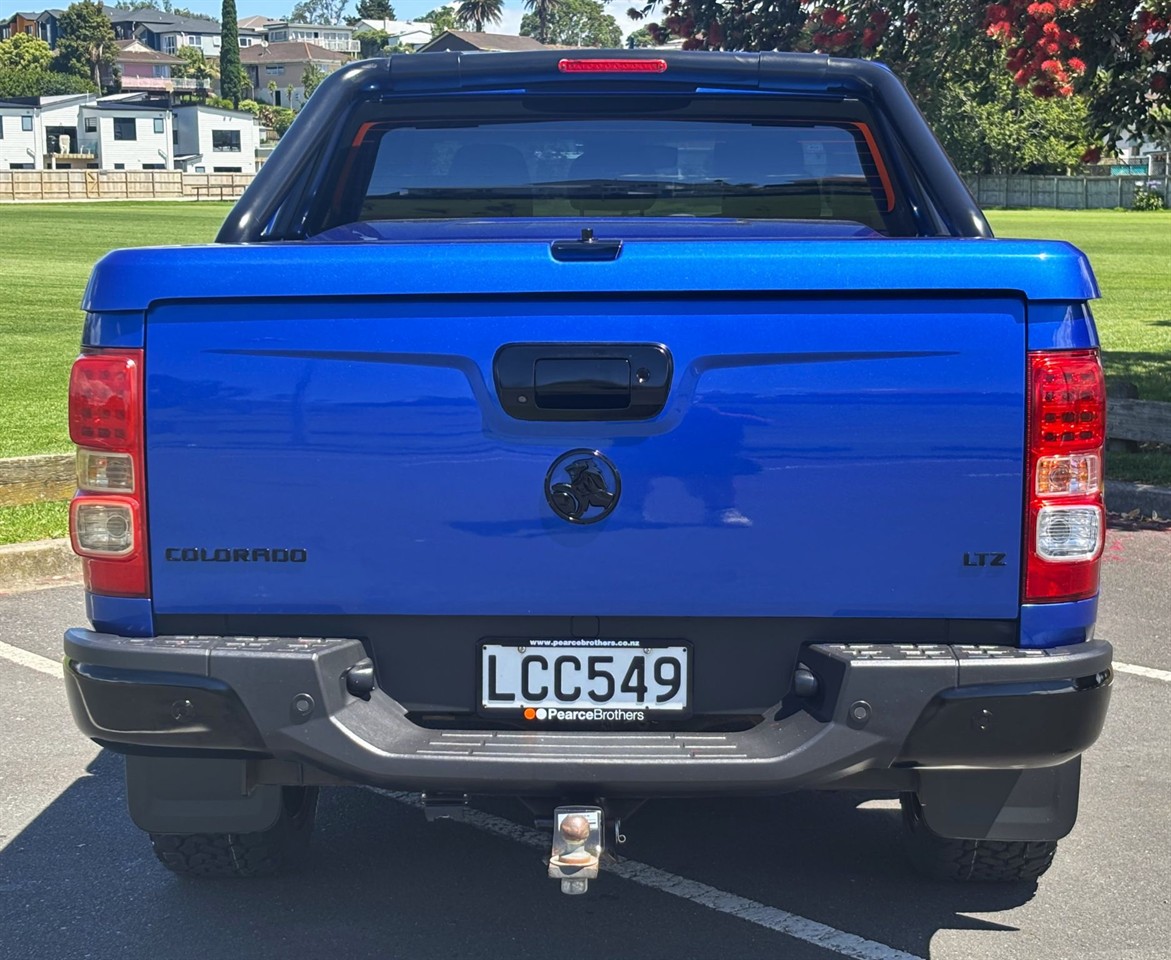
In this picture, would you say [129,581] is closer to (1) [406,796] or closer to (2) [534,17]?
(1) [406,796]

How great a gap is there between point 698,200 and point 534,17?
7213 inches

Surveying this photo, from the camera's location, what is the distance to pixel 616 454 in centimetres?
332

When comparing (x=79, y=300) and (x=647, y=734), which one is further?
(x=79, y=300)

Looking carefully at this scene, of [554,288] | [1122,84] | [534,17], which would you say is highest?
[534,17]

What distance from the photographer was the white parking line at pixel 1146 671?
639 centimetres

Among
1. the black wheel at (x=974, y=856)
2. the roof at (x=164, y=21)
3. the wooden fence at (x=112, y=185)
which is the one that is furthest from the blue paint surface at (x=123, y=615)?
the roof at (x=164, y=21)

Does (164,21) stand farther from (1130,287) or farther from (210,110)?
(1130,287)

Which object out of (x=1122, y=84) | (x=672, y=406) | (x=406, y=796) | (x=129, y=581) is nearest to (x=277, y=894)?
(x=406, y=796)

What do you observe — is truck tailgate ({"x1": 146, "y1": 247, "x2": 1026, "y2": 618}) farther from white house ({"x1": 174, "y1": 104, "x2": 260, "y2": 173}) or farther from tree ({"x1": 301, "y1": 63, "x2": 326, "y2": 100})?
tree ({"x1": 301, "y1": 63, "x2": 326, "y2": 100})

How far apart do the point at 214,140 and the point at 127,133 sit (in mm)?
6025

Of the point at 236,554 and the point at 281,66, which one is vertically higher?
the point at 281,66

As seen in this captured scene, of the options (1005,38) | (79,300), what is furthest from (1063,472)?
(79,300)

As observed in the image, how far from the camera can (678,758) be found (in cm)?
334

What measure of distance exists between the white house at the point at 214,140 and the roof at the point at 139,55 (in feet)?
180
